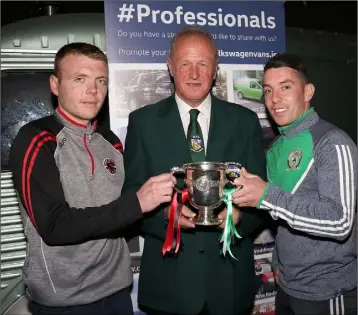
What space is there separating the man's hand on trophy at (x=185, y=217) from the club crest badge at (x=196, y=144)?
0.35 m

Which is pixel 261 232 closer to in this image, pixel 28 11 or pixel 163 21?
pixel 163 21

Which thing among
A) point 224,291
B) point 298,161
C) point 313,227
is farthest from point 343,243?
point 224,291

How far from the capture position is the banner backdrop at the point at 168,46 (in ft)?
10.1

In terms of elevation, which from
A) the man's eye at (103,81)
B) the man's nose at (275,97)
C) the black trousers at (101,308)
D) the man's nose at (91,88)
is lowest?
the black trousers at (101,308)

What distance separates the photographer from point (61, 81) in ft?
7.43

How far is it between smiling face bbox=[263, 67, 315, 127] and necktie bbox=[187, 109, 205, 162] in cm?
48

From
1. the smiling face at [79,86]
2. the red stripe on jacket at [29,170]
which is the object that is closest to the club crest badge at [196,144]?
the smiling face at [79,86]

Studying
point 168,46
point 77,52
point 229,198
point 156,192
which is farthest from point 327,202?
point 168,46

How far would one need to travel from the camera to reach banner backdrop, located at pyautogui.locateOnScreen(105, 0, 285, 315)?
121 inches

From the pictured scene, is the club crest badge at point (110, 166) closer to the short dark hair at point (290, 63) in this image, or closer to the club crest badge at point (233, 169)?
the club crest badge at point (233, 169)

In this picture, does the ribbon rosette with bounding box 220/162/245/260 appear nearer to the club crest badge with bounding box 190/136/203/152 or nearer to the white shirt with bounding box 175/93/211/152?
the club crest badge with bounding box 190/136/203/152

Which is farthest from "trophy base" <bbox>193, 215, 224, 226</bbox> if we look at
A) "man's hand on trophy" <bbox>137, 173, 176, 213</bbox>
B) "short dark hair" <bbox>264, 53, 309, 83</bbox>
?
"short dark hair" <bbox>264, 53, 309, 83</bbox>

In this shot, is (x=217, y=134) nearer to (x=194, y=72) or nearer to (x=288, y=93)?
(x=194, y=72)

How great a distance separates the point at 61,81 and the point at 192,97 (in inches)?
29.1
